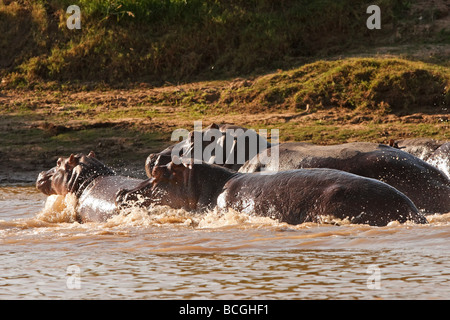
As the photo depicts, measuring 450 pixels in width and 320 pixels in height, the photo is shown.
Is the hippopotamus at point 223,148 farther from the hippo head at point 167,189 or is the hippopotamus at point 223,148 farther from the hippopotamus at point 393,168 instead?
the hippo head at point 167,189

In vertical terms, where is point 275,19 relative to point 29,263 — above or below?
above

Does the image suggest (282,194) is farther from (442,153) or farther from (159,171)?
(442,153)

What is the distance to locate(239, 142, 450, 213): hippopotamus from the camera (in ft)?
23.2

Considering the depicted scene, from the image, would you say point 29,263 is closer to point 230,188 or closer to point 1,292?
point 1,292

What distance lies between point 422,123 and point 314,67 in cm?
231

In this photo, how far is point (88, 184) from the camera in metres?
7.86

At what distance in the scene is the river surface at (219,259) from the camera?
473cm

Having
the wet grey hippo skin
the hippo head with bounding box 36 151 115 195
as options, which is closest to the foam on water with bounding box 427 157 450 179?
the wet grey hippo skin

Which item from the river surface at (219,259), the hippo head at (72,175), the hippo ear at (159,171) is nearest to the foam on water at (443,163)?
the river surface at (219,259)

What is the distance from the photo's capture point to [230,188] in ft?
21.9

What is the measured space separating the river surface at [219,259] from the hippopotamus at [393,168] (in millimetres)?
370

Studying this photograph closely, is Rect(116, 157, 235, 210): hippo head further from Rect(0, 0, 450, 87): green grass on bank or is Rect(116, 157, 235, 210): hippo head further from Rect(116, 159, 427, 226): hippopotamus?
Rect(0, 0, 450, 87): green grass on bank

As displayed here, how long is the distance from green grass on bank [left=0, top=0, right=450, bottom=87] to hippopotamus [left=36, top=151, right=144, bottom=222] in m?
6.83
